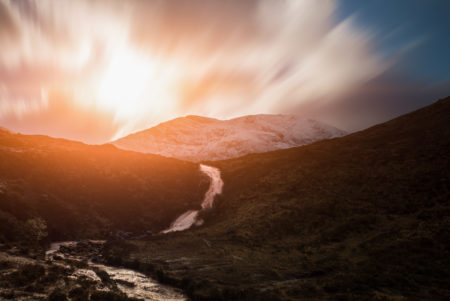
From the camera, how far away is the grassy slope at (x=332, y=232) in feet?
112

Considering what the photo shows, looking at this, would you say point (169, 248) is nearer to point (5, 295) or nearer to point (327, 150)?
point (5, 295)

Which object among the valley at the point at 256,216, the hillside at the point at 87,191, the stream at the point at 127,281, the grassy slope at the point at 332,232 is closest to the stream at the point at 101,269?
the stream at the point at 127,281

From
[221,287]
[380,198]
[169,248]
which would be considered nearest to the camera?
[221,287]

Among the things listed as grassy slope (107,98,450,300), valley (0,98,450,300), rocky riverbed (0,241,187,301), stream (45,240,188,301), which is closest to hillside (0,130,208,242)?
valley (0,98,450,300)

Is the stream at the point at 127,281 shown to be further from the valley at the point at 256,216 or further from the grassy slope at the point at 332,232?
the grassy slope at the point at 332,232

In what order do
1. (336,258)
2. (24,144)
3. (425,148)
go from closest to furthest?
(336,258), (425,148), (24,144)

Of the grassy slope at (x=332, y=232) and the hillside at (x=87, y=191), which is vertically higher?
the hillside at (x=87, y=191)

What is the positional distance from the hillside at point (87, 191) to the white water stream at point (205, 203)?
9.50ft

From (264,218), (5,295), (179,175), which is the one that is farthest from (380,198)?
(179,175)

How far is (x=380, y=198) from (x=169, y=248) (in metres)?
47.7

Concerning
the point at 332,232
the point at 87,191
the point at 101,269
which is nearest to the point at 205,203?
the point at 87,191

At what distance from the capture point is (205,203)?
9644 centimetres

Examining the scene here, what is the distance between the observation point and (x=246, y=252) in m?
50.0

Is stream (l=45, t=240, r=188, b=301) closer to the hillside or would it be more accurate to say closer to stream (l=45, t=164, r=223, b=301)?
stream (l=45, t=164, r=223, b=301)
